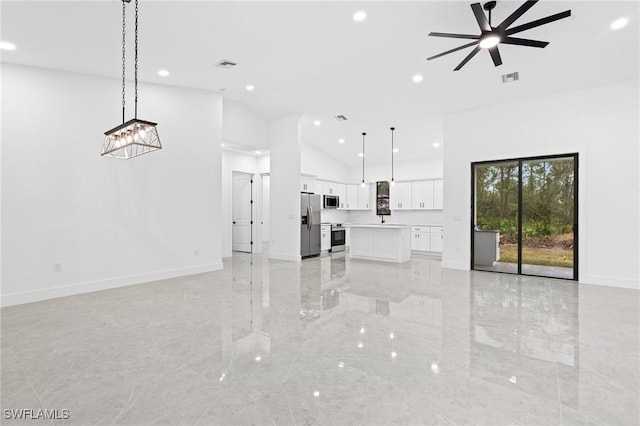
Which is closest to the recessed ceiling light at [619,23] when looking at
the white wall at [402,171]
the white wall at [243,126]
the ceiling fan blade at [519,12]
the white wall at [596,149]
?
the white wall at [596,149]

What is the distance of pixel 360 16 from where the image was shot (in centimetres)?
381

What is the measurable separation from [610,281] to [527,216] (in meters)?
1.60

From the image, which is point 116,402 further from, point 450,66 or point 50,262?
point 450,66

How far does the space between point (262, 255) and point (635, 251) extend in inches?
305

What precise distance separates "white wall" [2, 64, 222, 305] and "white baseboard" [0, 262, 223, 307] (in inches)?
Answer: 0.5

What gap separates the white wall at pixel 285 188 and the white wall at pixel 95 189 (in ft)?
6.21

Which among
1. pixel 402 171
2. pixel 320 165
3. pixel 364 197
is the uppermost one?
pixel 320 165

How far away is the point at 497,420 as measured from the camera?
184 centimetres

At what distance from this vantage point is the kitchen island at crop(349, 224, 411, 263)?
766cm

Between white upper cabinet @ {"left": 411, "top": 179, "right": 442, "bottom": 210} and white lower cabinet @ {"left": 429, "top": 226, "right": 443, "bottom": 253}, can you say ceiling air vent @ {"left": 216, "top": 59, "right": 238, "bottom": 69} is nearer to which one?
white upper cabinet @ {"left": 411, "top": 179, "right": 442, "bottom": 210}

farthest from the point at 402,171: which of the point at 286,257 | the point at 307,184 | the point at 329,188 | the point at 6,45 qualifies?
the point at 6,45

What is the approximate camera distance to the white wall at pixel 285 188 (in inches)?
306

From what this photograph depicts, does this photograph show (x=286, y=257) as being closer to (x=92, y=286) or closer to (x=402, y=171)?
(x=92, y=286)

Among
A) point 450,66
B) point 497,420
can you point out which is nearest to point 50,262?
point 497,420
